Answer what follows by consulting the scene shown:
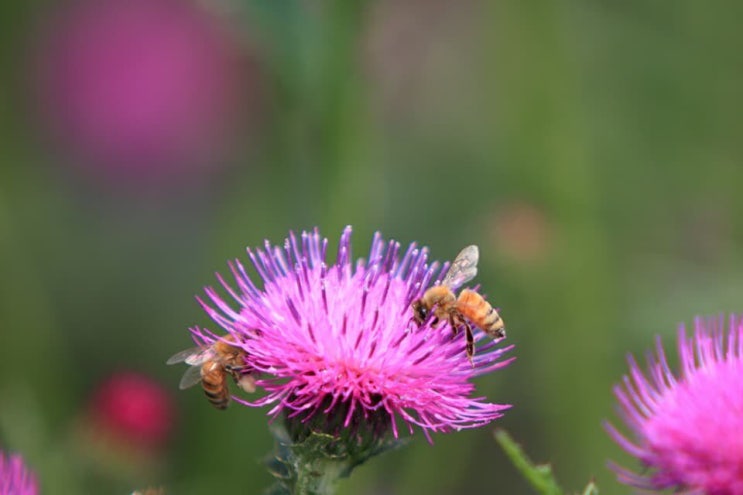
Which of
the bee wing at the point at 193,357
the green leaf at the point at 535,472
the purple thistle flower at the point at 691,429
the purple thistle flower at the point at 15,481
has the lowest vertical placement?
the purple thistle flower at the point at 15,481

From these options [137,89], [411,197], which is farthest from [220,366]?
[411,197]

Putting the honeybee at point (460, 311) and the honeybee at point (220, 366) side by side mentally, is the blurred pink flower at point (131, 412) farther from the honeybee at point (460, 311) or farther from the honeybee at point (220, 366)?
the honeybee at point (460, 311)

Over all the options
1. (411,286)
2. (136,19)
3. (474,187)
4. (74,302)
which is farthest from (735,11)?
(411,286)

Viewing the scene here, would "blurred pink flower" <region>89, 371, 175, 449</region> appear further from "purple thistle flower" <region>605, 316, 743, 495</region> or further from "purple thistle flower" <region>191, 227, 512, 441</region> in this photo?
"purple thistle flower" <region>605, 316, 743, 495</region>

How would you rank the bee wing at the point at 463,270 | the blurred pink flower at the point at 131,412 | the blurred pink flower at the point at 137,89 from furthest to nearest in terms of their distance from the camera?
the blurred pink flower at the point at 137,89 → the blurred pink flower at the point at 131,412 → the bee wing at the point at 463,270

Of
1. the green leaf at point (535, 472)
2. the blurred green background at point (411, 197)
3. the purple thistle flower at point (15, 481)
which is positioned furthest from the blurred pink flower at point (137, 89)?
the green leaf at point (535, 472)

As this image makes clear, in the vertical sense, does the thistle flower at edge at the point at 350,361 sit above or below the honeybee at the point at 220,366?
above
